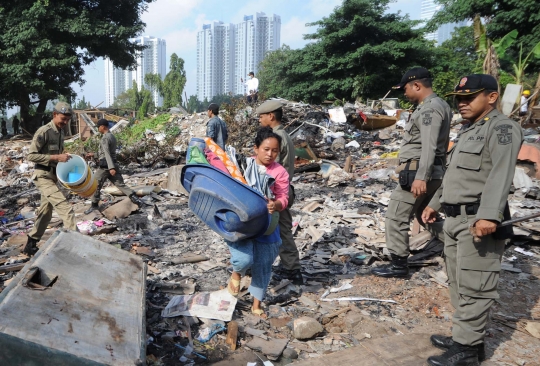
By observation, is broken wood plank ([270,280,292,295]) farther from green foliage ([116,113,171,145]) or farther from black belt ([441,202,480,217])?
green foliage ([116,113,171,145])

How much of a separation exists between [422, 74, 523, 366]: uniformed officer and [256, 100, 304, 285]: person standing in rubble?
1470 mm

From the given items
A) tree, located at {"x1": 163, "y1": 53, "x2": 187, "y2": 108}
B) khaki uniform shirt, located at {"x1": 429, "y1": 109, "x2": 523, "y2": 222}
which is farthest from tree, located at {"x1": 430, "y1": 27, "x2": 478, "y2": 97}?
tree, located at {"x1": 163, "y1": 53, "x2": 187, "y2": 108}

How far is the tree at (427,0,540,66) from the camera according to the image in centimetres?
1833

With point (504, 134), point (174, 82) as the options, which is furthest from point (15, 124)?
point (174, 82)

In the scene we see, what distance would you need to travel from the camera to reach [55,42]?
21047 millimetres

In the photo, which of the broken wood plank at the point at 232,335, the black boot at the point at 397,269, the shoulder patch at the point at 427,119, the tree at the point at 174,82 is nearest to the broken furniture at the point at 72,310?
the broken wood plank at the point at 232,335

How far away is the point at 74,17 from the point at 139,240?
19.7m

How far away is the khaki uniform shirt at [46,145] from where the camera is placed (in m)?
4.66

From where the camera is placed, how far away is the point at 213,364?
2809 mm

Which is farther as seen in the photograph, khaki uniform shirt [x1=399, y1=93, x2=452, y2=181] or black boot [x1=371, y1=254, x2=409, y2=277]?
black boot [x1=371, y1=254, x2=409, y2=277]

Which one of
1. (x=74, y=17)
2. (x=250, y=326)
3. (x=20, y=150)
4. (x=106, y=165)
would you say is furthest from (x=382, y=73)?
A: (x=250, y=326)

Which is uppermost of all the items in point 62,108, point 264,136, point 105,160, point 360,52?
point 360,52

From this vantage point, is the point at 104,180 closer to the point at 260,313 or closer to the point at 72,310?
the point at 260,313

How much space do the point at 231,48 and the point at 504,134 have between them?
93382 millimetres
